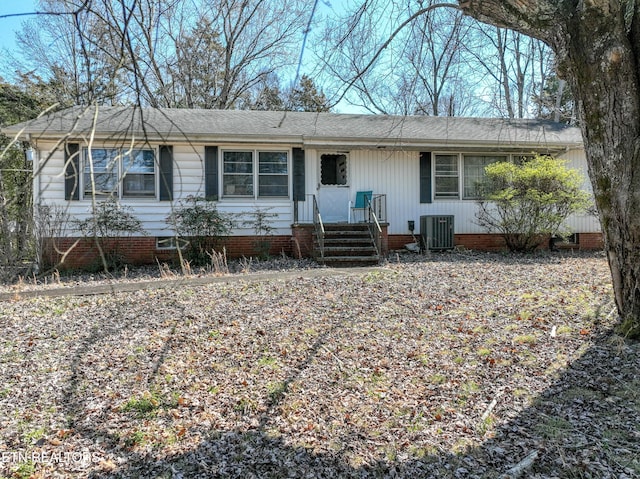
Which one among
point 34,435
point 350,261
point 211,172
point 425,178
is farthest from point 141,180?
point 34,435

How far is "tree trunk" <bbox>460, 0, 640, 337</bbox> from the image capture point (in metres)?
3.64

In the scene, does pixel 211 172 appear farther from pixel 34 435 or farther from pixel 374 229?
pixel 34 435

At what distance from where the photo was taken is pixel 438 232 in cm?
1097

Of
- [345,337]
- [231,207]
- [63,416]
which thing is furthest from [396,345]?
[231,207]

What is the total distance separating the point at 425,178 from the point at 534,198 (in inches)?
111

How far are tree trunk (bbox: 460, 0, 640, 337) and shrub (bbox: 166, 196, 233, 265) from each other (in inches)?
286

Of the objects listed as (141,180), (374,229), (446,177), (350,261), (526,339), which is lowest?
(526,339)

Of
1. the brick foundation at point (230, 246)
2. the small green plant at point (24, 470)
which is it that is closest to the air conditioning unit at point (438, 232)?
the brick foundation at point (230, 246)

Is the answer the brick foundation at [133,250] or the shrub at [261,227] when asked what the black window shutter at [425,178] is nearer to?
the brick foundation at [133,250]

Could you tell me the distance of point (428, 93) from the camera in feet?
65.0

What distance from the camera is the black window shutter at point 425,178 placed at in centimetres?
1159

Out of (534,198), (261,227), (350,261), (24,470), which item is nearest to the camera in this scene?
(24,470)

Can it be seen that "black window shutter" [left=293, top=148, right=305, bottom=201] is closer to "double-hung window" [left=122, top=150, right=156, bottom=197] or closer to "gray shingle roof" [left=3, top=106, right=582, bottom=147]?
"gray shingle roof" [left=3, top=106, right=582, bottom=147]

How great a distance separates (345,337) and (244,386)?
1405 mm
